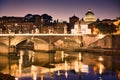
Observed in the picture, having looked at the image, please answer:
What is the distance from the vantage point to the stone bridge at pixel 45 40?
19641 millimetres

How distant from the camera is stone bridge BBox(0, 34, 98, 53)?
64.4 ft

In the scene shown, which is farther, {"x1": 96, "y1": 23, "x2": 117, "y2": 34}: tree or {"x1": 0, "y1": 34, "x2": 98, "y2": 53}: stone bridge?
{"x1": 96, "y1": 23, "x2": 117, "y2": 34}: tree

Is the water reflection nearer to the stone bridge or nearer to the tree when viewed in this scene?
the stone bridge

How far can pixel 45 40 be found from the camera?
21359mm

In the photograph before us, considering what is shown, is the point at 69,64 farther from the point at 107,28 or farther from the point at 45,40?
the point at 107,28

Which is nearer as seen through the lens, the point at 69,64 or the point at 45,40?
the point at 69,64

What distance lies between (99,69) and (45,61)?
3.51 metres

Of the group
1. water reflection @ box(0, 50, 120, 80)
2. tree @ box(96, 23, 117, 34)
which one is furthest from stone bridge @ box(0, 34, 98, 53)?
tree @ box(96, 23, 117, 34)

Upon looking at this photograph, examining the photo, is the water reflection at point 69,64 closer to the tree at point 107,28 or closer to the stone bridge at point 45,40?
the stone bridge at point 45,40

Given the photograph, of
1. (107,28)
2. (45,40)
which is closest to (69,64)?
(45,40)

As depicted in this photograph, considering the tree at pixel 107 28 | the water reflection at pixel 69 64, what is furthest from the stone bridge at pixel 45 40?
the tree at pixel 107 28

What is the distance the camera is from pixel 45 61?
1745 centimetres

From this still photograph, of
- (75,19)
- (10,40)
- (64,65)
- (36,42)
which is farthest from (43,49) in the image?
(75,19)

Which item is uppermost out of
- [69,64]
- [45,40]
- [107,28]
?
[107,28]
